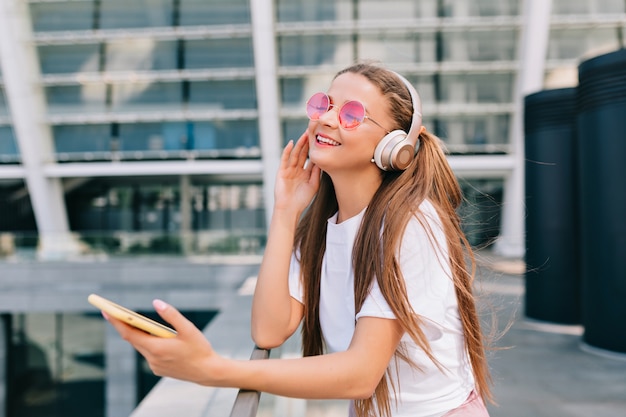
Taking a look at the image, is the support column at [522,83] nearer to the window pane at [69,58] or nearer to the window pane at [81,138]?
the window pane at [81,138]

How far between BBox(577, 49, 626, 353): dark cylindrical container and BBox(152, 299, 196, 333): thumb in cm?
636

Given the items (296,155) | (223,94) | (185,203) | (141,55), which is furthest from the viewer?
(185,203)


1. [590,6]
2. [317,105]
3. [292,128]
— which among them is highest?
[590,6]

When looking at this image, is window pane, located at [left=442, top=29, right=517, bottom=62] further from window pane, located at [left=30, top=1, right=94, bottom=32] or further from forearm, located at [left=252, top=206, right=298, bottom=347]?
forearm, located at [left=252, top=206, right=298, bottom=347]

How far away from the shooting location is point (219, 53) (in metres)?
25.0

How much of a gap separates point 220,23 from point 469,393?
82.3 ft

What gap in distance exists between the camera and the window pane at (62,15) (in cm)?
2470

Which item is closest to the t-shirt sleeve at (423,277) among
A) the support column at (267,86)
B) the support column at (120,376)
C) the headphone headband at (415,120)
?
the headphone headband at (415,120)

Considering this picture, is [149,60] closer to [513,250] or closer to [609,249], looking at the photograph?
[513,250]

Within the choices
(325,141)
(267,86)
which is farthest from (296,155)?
(267,86)

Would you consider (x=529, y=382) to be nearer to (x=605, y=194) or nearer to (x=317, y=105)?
(x=605, y=194)

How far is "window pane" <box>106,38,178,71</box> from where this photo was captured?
82.4ft

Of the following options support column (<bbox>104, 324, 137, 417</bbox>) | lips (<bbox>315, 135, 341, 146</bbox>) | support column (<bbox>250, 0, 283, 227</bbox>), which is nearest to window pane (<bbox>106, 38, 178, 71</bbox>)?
support column (<bbox>250, 0, 283, 227</bbox>)

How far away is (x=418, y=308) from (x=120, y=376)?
14.5m
